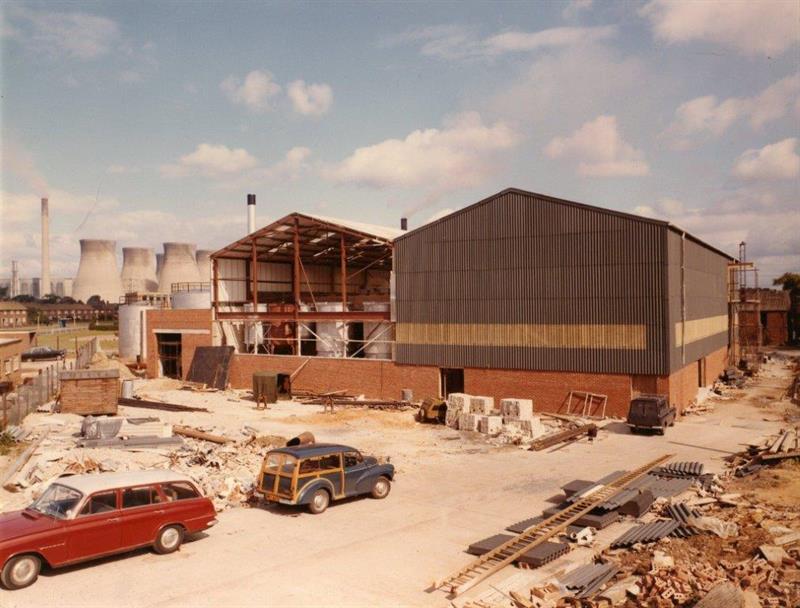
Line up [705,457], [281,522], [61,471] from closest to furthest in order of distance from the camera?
[281,522] → [61,471] → [705,457]

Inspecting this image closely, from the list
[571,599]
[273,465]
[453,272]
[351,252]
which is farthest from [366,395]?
[571,599]

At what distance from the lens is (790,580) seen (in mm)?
12117

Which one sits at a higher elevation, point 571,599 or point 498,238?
point 498,238

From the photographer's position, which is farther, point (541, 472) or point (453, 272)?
point (453, 272)

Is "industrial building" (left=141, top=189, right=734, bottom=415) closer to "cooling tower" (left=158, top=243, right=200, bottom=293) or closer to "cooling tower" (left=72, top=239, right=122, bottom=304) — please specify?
"cooling tower" (left=158, top=243, right=200, bottom=293)

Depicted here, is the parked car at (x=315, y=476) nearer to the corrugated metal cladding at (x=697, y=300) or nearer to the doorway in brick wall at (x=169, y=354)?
the corrugated metal cladding at (x=697, y=300)

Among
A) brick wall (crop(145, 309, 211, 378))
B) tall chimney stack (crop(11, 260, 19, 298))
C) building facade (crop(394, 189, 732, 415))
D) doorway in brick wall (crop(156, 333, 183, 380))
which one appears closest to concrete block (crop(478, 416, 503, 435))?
building facade (crop(394, 189, 732, 415))

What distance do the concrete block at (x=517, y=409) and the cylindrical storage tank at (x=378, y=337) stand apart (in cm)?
1102

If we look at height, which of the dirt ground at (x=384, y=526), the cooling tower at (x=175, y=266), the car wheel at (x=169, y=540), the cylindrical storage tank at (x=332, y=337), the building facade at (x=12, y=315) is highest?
the cooling tower at (x=175, y=266)

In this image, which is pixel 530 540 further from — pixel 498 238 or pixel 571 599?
pixel 498 238

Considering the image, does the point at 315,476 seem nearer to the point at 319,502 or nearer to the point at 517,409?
the point at 319,502

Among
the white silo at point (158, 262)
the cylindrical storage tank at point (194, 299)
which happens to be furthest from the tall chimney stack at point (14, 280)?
the cylindrical storage tank at point (194, 299)

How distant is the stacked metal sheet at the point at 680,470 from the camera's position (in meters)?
20.3

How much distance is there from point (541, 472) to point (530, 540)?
300 inches
